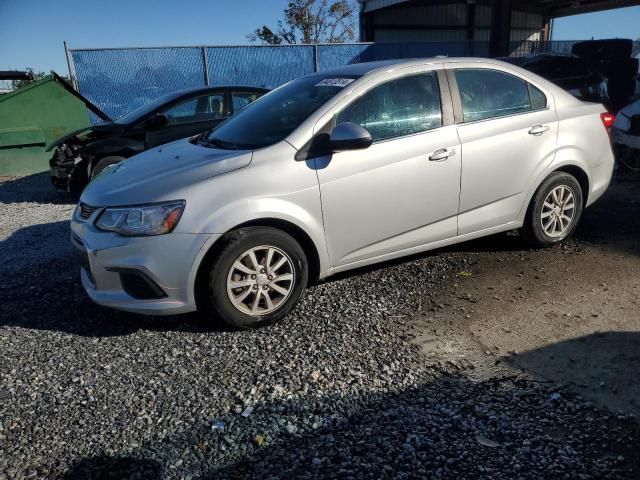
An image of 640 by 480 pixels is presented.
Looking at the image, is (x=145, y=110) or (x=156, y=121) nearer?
(x=156, y=121)

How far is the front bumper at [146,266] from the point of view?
3119 mm

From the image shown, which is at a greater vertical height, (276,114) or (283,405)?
(276,114)

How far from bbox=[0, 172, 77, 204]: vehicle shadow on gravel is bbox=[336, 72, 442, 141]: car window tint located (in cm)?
558

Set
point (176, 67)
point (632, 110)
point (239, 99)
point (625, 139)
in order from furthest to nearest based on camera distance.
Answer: point (176, 67) → point (239, 99) → point (625, 139) → point (632, 110)

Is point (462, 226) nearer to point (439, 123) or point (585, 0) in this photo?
point (439, 123)

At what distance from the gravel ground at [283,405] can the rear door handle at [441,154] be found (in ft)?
3.35

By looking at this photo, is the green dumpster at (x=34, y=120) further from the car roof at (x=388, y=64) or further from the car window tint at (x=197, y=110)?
the car roof at (x=388, y=64)

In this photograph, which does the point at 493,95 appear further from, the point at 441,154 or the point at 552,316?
the point at 552,316

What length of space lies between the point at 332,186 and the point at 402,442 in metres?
1.76

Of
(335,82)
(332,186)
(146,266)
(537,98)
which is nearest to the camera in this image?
(146,266)

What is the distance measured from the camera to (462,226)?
13.4ft

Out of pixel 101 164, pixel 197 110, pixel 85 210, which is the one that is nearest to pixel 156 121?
pixel 197 110

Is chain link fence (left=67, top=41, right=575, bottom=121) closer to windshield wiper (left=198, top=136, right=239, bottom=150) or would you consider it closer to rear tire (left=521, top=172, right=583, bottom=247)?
windshield wiper (left=198, top=136, right=239, bottom=150)

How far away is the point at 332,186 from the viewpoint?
3469 millimetres
